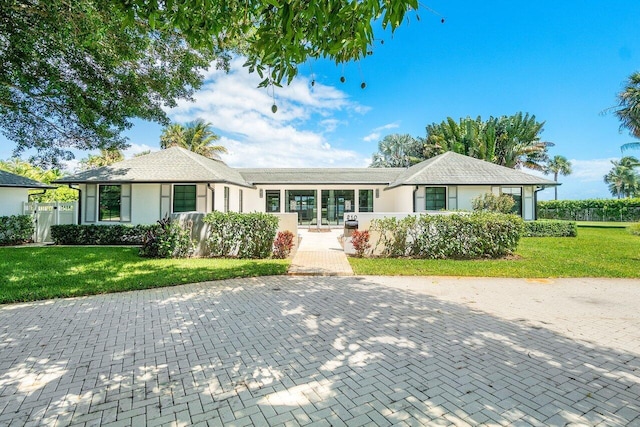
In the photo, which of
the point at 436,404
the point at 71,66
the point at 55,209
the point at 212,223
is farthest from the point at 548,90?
the point at 55,209

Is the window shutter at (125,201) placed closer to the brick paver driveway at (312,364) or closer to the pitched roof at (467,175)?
the brick paver driveway at (312,364)

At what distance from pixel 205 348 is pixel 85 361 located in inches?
49.0

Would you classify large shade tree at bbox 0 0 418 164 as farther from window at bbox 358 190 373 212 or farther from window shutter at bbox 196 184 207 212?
window at bbox 358 190 373 212

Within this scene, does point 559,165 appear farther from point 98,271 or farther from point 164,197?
point 98,271

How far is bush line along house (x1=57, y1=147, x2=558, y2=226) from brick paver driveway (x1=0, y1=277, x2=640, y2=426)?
34.9ft

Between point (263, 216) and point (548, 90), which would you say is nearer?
point (263, 216)

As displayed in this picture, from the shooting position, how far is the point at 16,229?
13500 millimetres

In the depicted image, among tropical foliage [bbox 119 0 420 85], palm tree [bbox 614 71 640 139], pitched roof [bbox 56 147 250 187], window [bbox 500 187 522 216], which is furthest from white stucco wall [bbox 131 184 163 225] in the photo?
palm tree [bbox 614 71 640 139]

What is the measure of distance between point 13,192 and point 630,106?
41133 mm

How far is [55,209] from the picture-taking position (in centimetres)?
1426

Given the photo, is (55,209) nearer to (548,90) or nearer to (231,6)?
(231,6)

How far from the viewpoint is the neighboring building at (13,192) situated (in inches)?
564

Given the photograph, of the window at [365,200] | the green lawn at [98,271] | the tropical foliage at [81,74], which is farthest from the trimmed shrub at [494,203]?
the tropical foliage at [81,74]

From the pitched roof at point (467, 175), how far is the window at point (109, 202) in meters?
15.3
